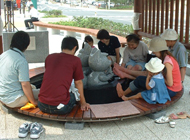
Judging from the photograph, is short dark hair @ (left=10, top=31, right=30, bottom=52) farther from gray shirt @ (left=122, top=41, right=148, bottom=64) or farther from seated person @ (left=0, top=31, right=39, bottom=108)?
gray shirt @ (left=122, top=41, right=148, bottom=64)

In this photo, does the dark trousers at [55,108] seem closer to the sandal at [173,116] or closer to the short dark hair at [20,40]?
the short dark hair at [20,40]

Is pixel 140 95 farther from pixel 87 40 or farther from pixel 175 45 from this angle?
pixel 87 40

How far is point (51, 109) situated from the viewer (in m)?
3.86

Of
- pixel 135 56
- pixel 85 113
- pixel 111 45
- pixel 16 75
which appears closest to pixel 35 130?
pixel 85 113

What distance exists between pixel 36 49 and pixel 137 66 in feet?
12.0

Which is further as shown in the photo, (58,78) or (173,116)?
(173,116)

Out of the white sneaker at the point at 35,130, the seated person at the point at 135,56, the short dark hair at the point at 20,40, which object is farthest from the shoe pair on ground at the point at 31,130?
the seated person at the point at 135,56

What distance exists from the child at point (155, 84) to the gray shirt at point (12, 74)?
185 cm

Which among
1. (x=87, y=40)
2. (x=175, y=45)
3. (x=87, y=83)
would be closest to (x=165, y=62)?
(x=175, y=45)

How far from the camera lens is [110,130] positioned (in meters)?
3.85

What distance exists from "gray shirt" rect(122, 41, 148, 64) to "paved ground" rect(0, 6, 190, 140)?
203cm

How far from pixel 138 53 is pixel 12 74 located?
9.75ft

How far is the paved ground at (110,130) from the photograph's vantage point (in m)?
3.66

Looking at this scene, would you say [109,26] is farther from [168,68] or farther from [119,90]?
[168,68]
